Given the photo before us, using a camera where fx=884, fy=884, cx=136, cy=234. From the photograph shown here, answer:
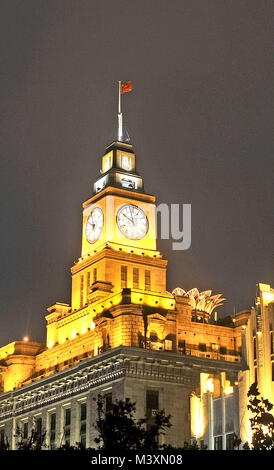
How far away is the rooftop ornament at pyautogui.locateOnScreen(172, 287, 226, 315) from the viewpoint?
13188 centimetres

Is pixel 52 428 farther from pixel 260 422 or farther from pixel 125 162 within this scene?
pixel 260 422

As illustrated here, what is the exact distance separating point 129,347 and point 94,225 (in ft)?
108

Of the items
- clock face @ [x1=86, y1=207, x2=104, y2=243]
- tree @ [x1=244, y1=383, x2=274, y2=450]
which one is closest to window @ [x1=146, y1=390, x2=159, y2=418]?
tree @ [x1=244, y1=383, x2=274, y2=450]

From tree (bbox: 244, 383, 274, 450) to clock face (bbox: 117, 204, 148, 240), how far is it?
178 ft

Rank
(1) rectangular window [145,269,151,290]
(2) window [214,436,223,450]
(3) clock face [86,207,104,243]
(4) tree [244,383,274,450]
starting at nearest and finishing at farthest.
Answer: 1. (4) tree [244,383,274,450]
2. (2) window [214,436,223,450]
3. (1) rectangular window [145,269,151,290]
4. (3) clock face [86,207,104,243]

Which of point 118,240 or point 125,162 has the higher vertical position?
point 125,162

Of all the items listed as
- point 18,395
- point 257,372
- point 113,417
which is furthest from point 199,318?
point 113,417

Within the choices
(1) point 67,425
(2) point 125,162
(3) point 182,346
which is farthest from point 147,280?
(1) point 67,425

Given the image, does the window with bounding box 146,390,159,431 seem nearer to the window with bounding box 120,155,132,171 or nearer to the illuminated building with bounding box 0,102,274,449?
the illuminated building with bounding box 0,102,274,449

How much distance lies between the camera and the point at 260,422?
262ft

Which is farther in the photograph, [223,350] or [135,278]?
[135,278]

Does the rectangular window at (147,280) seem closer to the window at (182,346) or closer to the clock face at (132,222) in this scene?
the clock face at (132,222)

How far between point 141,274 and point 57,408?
79.1ft

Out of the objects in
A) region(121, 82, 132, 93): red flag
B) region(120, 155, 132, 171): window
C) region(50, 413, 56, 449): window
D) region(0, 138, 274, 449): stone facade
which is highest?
region(121, 82, 132, 93): red flag
